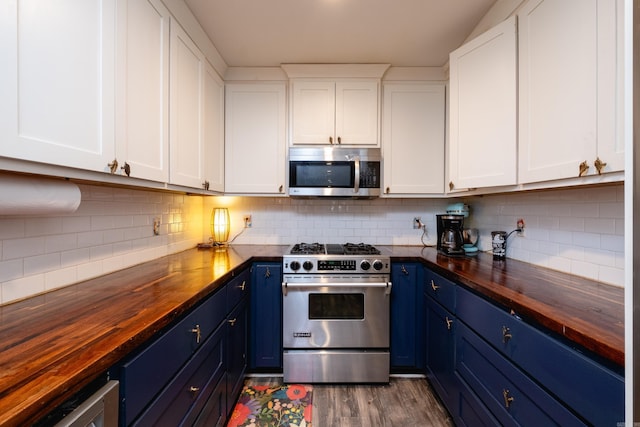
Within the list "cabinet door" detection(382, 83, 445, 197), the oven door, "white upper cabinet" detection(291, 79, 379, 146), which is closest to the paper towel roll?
the oven door

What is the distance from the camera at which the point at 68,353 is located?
677 millimetres

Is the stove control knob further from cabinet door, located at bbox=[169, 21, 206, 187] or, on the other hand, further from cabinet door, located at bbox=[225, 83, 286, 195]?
cabinet door, located at bbox=[169, 21, 206, 187]

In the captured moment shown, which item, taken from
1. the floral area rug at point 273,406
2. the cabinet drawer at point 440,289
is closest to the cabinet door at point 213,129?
the floral area rug at point 273,406

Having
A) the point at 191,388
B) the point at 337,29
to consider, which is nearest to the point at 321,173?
the point at 337,29

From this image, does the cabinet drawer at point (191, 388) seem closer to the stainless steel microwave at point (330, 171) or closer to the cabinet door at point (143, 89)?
the cabinet door at point (143, 89)

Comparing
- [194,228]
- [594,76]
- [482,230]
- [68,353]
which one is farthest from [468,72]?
[194,228]

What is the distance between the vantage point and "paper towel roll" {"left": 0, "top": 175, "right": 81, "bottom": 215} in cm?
84

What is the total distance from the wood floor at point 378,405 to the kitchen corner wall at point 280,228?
45.8 inches

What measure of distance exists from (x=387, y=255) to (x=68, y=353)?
183 cm

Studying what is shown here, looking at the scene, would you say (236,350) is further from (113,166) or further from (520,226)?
(520,226)

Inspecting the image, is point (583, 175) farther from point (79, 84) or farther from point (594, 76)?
point (79, 84)

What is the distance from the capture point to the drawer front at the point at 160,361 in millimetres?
753

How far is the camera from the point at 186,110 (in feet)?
5.81

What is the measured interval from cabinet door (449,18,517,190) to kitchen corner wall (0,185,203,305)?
2.13 meters
